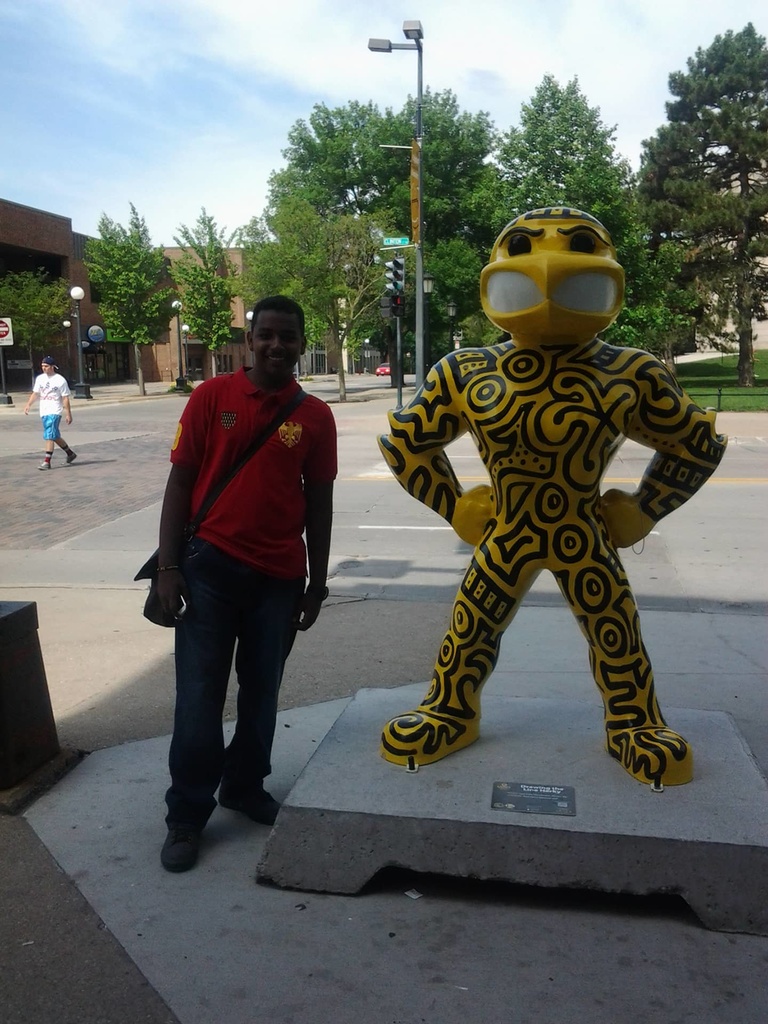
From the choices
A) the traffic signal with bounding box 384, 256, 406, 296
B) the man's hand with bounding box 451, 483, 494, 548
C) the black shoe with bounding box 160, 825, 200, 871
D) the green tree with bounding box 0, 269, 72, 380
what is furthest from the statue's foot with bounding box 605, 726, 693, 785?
the green tree with bounding box 0, 269, 72, 380

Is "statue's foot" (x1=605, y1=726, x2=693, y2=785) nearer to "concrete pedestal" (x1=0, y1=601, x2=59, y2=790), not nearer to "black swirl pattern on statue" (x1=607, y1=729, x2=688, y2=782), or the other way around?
"black swirl pattern on statue" (x1=607, y1=729, x2=688, y2=782)

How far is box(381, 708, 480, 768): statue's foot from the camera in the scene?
3195 mm

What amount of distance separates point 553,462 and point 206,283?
3810 centimetres

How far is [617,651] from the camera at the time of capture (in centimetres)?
316

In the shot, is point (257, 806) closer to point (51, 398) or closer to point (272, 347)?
point (272, 347)

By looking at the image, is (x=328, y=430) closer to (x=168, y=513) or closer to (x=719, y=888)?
(x=168, y=513)

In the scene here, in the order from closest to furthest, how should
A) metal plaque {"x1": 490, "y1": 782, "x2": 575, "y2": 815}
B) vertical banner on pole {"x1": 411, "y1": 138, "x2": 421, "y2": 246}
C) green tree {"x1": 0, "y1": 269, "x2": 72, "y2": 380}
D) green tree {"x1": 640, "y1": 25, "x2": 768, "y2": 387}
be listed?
metal plaque {"x1": 490, "y1": 782, "x2": 575, "y2": 815} → vertical banner on pole {"x1": 411, "y1": 138, "x2": 421, "y2": 246} → green tree {"x1": 640, "y1": 25, "x2": 768, "y2": 387} → green tree {"x1": 0, "y1": 269, "x2": 72, "y2": 380}

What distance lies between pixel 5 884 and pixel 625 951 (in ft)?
6.41

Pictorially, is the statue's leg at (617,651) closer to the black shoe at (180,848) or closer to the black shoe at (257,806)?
the black shoe at (257,806)

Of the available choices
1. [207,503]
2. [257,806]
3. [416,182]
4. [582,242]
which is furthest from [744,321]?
[207,503]

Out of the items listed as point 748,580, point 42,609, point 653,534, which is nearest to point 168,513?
point 42,609

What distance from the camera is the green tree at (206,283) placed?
38.9 m

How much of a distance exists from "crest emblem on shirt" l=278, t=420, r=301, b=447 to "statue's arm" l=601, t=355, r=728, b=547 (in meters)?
1.11

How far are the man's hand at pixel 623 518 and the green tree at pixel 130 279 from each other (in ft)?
117
